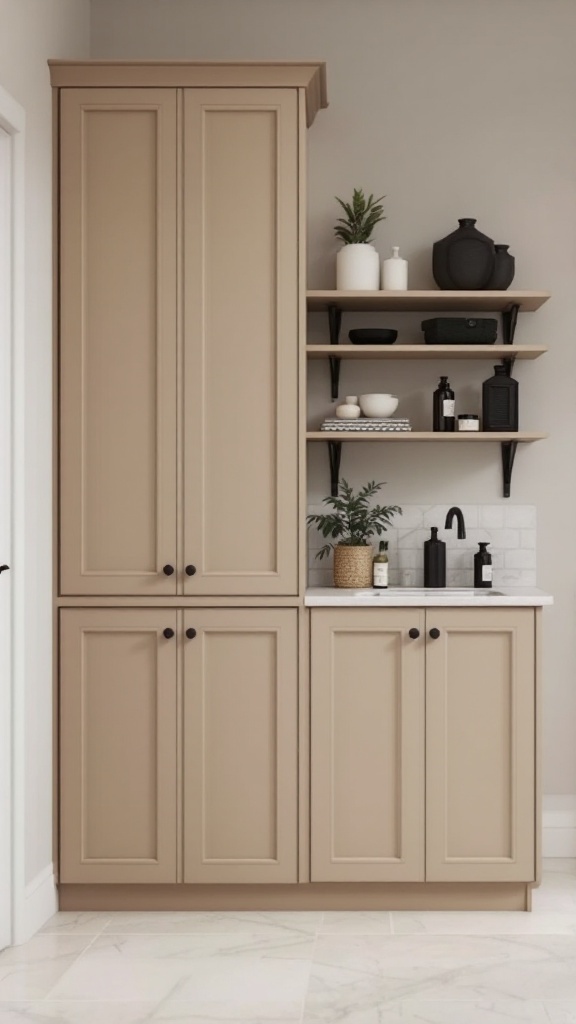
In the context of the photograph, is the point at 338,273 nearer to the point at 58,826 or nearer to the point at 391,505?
the point at 391,505

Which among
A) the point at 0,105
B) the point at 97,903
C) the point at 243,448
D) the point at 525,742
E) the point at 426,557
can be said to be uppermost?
the point at 0,105

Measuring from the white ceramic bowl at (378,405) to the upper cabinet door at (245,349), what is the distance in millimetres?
402

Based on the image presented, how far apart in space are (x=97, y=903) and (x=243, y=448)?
57.7 inches

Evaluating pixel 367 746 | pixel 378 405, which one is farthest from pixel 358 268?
pixel 367 746

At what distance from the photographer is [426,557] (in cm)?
368

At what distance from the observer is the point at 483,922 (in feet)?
Answer: 10.6

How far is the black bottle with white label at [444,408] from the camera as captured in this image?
11.9 ft

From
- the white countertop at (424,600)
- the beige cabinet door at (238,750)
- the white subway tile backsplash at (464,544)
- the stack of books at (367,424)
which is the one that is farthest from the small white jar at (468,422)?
the beige cabinet door at (238,750)

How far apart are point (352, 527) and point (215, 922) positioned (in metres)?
1.32

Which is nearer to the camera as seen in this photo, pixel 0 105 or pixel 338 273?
pixel 0 105

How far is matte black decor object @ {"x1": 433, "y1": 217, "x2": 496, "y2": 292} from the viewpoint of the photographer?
11.8 feet

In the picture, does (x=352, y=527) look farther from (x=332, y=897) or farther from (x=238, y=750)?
(x=332, y=897)

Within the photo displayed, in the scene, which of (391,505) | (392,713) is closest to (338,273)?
(391,505)

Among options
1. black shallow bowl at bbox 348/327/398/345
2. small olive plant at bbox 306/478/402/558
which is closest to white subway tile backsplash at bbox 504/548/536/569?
small olive plant at bbox 306/478/402/558
